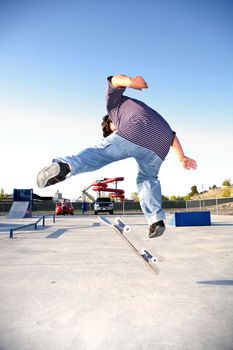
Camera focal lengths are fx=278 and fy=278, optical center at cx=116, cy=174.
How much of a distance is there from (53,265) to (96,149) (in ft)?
4.98

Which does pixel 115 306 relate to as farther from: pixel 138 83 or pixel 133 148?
pixel 138 83

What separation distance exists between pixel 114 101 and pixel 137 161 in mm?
616

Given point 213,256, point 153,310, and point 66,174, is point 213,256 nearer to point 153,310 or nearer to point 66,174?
point 153,310

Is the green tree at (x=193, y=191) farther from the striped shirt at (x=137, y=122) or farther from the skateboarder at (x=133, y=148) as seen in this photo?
the striped shirt at (x=137, y=122)

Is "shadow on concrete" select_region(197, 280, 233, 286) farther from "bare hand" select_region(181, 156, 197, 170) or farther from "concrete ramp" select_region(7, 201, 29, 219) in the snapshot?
"concrete ramp" select_region(7, 201, 29, 219)

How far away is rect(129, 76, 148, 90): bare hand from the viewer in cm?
220

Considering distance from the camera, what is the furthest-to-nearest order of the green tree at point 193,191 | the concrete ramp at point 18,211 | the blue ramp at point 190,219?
1. the green tree at point 193,191
2. the concrete ramp at point 18,211
3. the blue ramp at point 190,219

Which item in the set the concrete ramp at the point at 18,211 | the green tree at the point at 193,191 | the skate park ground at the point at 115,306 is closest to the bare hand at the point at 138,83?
the skate park ground at the point at 115,306

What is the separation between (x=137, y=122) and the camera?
97.0 inches

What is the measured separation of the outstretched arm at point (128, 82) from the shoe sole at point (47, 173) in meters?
0.86

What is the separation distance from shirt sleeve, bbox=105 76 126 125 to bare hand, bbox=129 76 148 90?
10.0 inches

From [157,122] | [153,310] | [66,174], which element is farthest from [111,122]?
[153,310]

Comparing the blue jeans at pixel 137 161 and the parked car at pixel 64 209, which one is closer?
the blue jeans at pixel 137 161

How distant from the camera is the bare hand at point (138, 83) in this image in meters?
2.20
